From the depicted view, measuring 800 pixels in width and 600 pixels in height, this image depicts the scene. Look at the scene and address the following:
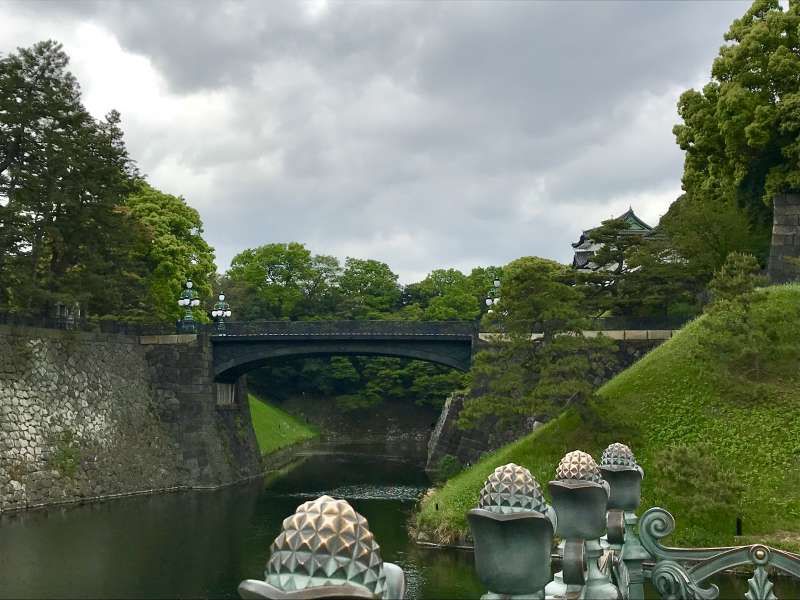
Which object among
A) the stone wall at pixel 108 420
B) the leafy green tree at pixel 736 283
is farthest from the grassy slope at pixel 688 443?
the stone wall at pixel 108 420

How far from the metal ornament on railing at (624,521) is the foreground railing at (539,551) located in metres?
0.02

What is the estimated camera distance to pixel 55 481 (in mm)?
35875

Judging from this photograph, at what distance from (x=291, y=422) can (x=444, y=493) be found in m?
47.2

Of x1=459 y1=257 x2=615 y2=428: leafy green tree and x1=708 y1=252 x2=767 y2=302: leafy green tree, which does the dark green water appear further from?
x1=708 y1=252 x2=767 y2=302: leafy green tree

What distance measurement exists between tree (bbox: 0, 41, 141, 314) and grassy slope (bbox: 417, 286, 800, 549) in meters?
19.8

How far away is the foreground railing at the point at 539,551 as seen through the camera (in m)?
4.86

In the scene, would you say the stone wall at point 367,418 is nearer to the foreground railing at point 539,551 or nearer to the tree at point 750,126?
the tree at point 750,126

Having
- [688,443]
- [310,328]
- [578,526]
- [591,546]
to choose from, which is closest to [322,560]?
[578,526]

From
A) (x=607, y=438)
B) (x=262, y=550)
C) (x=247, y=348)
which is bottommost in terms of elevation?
(x=262, y=550)

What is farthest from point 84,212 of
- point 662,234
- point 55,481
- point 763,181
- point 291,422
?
point 291,422

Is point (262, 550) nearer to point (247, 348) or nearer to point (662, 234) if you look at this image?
point (247, 348)

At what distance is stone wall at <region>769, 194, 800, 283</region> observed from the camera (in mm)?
40500

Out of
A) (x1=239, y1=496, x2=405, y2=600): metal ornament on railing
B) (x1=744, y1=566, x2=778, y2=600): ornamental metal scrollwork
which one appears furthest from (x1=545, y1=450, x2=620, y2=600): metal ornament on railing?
(x1=239, y1=496, x2=405, y2=600): metal ornament on railing

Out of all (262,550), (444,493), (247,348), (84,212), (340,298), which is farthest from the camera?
(340,298)
